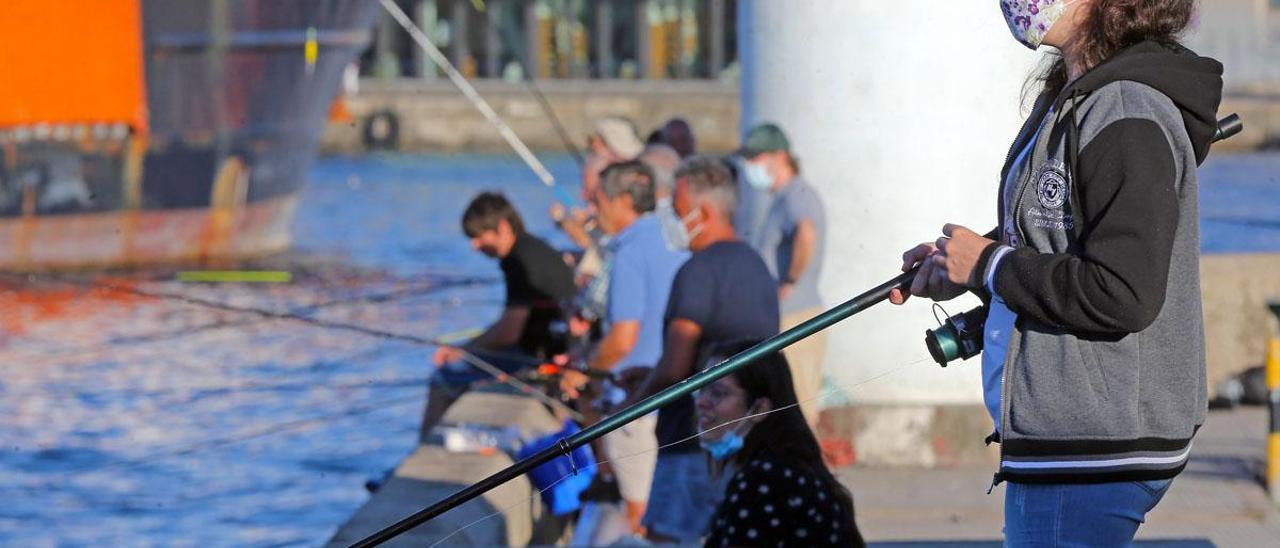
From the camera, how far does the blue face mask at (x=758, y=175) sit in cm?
734

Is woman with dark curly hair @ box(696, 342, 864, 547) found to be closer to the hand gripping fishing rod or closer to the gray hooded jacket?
the hand gripping fishing rod

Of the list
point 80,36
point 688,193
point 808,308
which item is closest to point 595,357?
point 808,308

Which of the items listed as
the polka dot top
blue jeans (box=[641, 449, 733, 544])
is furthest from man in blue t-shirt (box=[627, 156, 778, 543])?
the polka dot top

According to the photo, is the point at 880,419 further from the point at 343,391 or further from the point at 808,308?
the point at 343,391

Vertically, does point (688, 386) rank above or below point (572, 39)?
below

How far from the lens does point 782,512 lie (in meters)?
3.89

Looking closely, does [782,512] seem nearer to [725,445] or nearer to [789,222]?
[725,445]

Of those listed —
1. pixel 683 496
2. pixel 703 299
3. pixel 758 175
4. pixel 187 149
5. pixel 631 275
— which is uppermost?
pixel 758 175

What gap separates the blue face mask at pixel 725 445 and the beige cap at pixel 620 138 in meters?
5.95

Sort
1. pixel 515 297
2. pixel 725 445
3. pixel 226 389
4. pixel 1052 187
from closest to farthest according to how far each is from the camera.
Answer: pixel 1052 187, pixel 725 445, pixel 515 297, pixel 226 389

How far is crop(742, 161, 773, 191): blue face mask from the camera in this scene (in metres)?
7.34

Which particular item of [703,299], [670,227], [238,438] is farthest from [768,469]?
[238,438]

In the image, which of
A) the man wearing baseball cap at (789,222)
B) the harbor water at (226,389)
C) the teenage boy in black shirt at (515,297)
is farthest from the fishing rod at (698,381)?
the teenage boy in black shirt at (515,297)

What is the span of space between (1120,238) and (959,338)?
18.3 inches
